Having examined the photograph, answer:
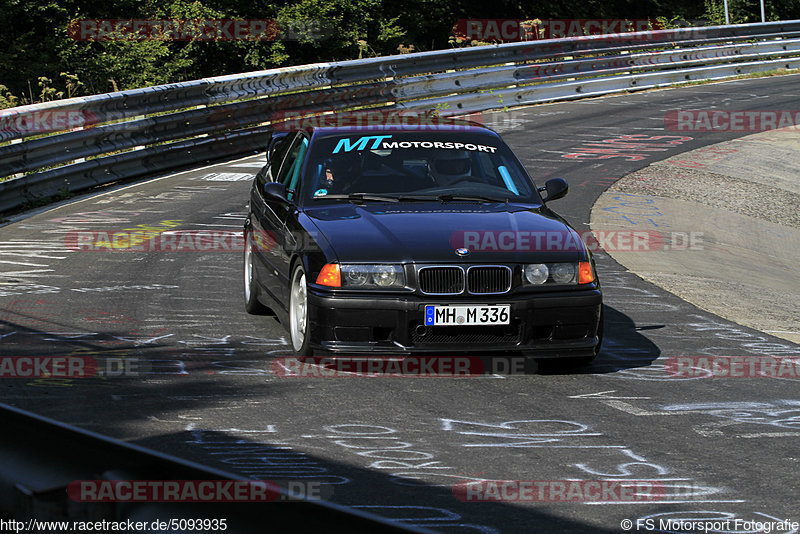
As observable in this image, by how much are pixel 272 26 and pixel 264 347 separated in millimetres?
36128

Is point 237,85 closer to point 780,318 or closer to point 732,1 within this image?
point 780,318

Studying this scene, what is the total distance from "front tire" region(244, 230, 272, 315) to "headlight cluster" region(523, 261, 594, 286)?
2.69 m

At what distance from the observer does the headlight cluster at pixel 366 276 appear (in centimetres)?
673

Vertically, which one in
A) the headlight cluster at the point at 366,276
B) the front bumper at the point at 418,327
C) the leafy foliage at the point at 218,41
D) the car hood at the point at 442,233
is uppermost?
the leafy foliage at the point at 218,41

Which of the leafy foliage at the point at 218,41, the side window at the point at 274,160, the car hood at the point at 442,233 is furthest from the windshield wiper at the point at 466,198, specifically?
the leafy foliage at the point at 218,41

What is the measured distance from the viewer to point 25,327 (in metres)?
8.08

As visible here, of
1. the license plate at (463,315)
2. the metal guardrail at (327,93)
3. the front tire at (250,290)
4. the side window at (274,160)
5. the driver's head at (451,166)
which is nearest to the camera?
the license plate at (463,315)

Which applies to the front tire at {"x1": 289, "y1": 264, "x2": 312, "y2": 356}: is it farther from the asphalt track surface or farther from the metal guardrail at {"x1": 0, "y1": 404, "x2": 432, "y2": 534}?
the metal guardrail at {"x1": 0, "y1": 404, "x2": 432, "y2": 534}

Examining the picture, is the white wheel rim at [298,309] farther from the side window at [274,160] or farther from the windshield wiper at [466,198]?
the side window at [274,160]

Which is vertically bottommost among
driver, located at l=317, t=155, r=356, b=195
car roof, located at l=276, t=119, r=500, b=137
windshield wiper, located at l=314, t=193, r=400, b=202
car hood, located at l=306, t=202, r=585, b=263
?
car hood, located at l=306, t=202, r=585, b=263

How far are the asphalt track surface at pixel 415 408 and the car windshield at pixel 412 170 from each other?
119 centimetres

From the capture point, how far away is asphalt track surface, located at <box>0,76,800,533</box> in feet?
15.3

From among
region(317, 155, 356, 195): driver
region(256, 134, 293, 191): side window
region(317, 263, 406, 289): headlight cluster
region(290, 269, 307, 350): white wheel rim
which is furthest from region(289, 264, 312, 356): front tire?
region(256, 134, 293, 191): side window

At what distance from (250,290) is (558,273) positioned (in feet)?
9.78
